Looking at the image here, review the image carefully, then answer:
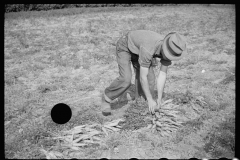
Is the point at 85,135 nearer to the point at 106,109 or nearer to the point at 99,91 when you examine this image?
the point at 106,109

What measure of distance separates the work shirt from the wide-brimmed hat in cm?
15

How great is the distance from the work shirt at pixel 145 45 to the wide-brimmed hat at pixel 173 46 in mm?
154

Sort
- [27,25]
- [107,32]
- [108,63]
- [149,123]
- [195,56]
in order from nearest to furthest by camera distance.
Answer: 1. [149,123]
2. [108,63]
3. [195,56]
4. [107,32]
5. [27,25]

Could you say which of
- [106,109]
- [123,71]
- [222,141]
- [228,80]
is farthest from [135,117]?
[228,80]

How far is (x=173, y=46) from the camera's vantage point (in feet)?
10.7

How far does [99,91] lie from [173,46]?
2649 mm

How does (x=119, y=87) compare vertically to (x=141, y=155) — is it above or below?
above

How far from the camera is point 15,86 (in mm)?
5645

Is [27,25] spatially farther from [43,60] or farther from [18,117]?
[18,117]

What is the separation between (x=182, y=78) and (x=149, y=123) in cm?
241

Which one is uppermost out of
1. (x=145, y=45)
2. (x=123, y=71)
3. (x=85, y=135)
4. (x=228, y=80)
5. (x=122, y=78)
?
(x=145, y=45)

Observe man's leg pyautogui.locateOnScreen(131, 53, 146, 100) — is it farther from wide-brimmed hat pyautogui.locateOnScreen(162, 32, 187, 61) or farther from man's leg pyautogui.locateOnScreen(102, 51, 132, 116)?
wide-brimmed hat pyautogui.locateOnScreen(162, 32, 187, 61)

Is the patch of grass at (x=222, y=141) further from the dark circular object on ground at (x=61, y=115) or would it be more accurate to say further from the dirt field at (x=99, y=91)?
the dark circular object on ground at (x=61, y=115)

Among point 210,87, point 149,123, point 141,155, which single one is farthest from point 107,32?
point 141,155
